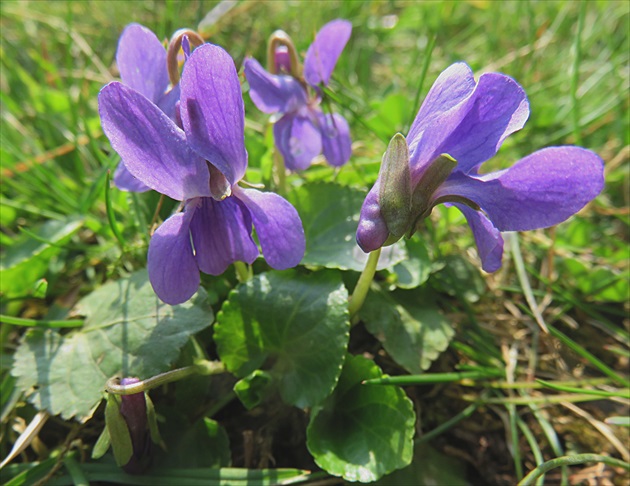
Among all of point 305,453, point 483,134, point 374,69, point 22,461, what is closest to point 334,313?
point 305,453

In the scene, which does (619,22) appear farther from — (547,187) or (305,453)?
(305,453)

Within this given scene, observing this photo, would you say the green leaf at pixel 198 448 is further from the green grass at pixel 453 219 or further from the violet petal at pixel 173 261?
the violet petal at pixel 173 261

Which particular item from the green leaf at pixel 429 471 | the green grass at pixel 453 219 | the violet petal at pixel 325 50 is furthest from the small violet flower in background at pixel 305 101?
the green leaf at pixel 429 471

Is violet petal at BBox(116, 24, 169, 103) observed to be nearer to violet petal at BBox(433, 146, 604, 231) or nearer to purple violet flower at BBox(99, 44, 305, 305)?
purple violet flower at BBox(99, 44, 305, 305)

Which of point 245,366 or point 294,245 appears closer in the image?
point 294,245

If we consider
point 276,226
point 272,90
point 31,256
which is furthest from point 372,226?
point 31,256

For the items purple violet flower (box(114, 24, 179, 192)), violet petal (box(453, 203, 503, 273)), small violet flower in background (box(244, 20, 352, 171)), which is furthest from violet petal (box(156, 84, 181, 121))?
violet petal (box(453, 203, 503, 273))

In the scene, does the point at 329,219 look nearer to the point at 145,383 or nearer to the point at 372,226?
the point at 372,226
